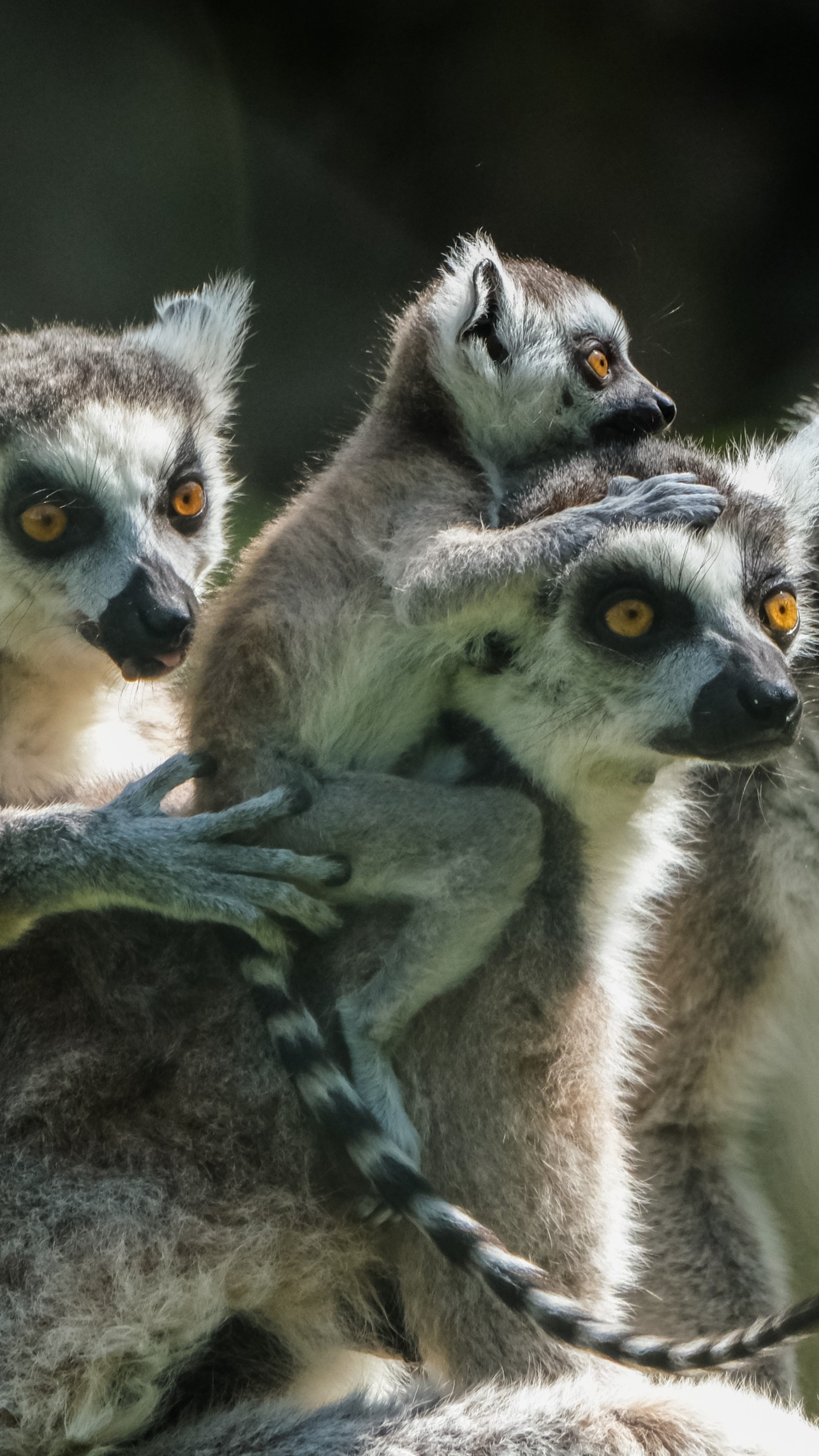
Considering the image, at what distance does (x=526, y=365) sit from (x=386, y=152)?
1778 millimetres

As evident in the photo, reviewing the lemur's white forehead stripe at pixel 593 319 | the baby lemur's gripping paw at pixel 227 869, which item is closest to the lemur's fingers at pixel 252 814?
the baby lemur's gripping paw at pixel 227 869

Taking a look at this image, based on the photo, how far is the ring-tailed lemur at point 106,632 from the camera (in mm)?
1660

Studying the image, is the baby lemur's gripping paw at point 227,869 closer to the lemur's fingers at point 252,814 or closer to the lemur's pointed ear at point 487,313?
the lemur's fingers at point 252,814

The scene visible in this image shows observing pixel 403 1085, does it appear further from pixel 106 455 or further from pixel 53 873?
pixel 106 455

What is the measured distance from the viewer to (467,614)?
164cm

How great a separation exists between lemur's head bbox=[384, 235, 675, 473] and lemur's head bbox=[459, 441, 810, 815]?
0.24 meters

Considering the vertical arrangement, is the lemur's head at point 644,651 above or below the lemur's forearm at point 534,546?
below

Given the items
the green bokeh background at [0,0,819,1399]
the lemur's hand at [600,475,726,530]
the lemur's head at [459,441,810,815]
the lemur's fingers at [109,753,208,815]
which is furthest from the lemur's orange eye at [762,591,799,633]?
the green bokeh background at [0,0,819,1399]

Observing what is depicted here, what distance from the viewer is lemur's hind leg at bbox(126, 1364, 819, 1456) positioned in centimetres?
155

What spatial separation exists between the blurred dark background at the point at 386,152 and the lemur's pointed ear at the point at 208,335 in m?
0.54

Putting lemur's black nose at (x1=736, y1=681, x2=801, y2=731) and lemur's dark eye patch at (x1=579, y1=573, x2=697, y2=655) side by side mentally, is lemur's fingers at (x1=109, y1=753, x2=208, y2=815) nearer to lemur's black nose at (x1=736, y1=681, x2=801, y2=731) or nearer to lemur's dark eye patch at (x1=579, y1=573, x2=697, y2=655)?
lemur's dark eye patch at (x1=579, y1=573, x2=697, y2=655)

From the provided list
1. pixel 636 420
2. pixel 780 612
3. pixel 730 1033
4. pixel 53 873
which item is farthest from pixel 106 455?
pixel 730 1033

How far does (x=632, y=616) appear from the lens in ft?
5.25

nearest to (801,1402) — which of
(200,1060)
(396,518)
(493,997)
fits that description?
(493,997)
